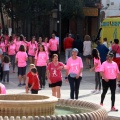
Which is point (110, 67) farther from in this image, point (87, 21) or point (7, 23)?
point (7, 23)

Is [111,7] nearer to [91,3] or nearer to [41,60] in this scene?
[91,3]

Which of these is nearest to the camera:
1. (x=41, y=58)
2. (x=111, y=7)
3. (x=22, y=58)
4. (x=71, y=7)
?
(x=41, y=58)

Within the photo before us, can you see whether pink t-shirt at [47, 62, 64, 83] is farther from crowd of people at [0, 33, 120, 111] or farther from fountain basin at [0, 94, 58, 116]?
fountain basin at [0, 94, 58, 116]

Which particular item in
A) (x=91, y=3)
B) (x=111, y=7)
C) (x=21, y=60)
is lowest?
(x=21, y=60)

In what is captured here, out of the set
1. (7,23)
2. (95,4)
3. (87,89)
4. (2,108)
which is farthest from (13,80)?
(7,23)

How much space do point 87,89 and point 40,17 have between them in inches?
816

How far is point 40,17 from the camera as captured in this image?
39.2 metres

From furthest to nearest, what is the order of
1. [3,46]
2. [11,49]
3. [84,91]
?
[3,46] → [11,49] → [84,91]

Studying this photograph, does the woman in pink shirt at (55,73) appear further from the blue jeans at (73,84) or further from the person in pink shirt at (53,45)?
the person in pink shirt at (53,45)

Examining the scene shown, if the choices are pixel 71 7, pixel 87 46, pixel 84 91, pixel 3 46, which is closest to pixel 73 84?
pixel 84 91

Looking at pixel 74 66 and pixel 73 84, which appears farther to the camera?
pixel 73 84

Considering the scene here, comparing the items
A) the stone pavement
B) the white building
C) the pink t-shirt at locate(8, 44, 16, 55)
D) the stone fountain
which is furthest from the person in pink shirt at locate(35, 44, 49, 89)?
the white building

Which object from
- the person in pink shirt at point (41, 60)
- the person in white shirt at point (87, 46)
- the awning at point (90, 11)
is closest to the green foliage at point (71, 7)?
the awning at point (90, 11)

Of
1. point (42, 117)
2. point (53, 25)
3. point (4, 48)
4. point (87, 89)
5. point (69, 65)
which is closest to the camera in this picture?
point (42, 117)
